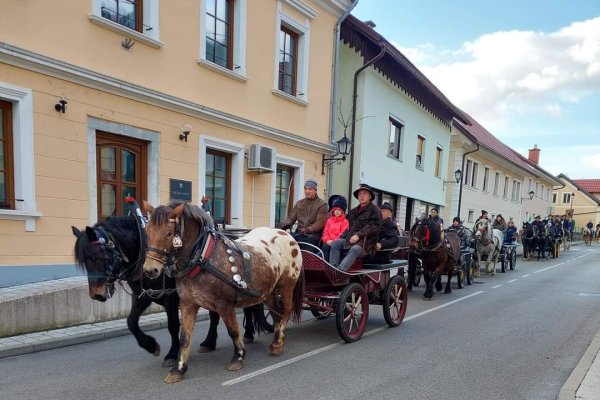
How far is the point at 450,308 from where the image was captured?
776cm

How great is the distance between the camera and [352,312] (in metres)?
5.32

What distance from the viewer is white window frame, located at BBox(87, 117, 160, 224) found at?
21.3 ft

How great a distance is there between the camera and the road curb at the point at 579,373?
12.1 feet

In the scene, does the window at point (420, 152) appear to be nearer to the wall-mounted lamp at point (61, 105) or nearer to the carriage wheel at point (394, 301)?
the carriage wheel at point (394, 301)

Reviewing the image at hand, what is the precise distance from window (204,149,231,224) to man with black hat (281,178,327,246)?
3.15m

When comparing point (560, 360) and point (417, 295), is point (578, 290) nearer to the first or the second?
point (417, 295)

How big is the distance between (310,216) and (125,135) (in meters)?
3.63

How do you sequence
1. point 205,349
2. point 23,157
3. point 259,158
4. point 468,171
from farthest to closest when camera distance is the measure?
point 468,171 → point 259,158 → point 23,157 → point 205,349

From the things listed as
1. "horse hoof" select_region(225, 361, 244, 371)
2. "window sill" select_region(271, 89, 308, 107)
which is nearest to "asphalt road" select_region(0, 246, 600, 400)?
"horse hoof" select_region(225, 361, 244, 371)

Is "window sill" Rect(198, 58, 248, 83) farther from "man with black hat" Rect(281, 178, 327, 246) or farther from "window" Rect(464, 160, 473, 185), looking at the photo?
"window" Rect(464, 160, 473, 185)

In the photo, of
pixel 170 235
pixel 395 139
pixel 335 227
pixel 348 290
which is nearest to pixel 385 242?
pixel 335 227

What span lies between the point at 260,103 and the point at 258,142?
36.5 inches

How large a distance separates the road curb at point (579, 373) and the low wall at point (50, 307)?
5618 mm

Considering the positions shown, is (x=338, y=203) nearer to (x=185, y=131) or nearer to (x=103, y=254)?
(x=103, y=254)
